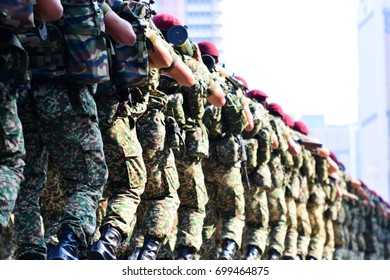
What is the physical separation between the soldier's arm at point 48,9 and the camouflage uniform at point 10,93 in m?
0.26

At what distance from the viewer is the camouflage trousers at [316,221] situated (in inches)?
704

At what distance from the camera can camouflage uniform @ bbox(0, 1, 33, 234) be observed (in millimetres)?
5910

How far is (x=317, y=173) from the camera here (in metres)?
18.4

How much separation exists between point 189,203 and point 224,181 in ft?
5.70

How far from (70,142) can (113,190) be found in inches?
40.4

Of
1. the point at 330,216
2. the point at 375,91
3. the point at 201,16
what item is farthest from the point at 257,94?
the point at 375,91

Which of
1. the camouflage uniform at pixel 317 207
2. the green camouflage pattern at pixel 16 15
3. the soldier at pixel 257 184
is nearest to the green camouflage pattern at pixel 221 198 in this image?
the soldier at pixel 257 184

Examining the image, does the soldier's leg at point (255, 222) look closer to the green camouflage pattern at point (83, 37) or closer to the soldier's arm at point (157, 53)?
the soldier's arm at point (157, 53)

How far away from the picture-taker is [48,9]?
6.23 m

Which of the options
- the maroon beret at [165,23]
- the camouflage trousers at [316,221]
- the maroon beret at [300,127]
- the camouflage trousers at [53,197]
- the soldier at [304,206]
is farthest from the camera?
the camouflage trousers at [316,221]

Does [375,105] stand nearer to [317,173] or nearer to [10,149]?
[317,173]

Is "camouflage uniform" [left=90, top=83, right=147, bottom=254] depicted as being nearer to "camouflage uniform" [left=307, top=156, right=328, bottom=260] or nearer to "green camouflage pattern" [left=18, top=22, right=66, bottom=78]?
"green camouflage pattern" [left=18, top=22, right=66, bottom=78]

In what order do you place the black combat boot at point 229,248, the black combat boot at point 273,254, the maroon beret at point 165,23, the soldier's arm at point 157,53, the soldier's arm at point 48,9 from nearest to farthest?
the soldier's arm at point 48,9 < the soldier's arm at point 157,53 < the maroon beret at point 165,23 < the black combat boot at point 229,248 < the black combat boot at point 273,254
